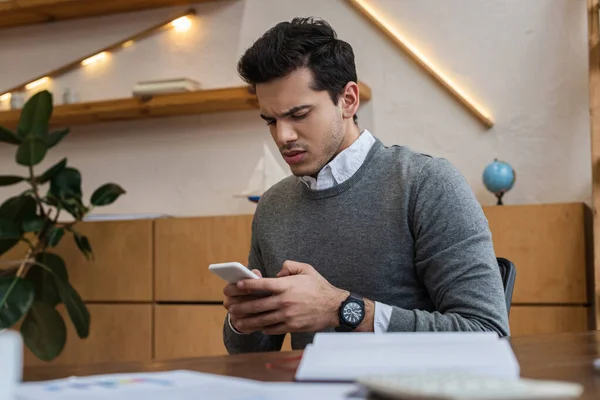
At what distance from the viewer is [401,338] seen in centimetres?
94

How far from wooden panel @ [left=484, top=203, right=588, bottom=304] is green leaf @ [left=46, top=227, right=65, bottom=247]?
71.6 inches

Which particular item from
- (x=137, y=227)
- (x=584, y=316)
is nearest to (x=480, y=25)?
(x=584, y=316)

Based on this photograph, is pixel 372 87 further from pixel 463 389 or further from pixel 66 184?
pixel 463 389

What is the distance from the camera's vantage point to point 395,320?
61.7 inches

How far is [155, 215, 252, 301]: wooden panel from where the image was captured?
3363 millimetres

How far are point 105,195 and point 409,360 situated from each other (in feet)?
9.17

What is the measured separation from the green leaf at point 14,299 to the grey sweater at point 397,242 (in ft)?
4.70

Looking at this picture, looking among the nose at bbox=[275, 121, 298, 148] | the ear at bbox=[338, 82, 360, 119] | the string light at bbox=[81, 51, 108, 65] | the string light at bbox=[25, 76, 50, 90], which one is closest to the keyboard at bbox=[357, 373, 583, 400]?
the nose at bbox=[275, 121, 298, 148]

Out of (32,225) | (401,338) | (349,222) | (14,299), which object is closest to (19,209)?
(32,225)

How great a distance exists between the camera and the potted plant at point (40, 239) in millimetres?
3250

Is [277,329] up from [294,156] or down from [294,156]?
down

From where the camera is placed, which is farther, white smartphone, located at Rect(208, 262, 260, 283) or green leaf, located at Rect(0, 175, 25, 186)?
green leaf, located at Rect(0, 175, 25, 186)

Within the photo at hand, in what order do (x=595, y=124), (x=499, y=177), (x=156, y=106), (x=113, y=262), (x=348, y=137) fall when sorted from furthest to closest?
(x=156, y=106), (x=113, y=262), (x=499, y=177), (x=595, y=124), (x=348, y=137)

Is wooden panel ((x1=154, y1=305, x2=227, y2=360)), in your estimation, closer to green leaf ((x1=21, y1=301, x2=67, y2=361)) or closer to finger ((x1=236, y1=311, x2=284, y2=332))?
green leaf ((x1=21, y1=301, x2=67, y2=361))
